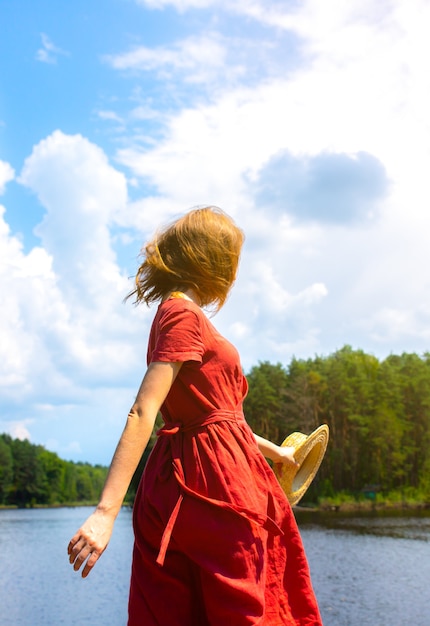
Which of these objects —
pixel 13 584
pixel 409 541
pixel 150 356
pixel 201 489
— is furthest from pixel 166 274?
pixel 409 541

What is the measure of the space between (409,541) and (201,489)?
25.5 meters

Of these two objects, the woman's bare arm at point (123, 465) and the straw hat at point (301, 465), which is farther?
the straw hat at point (301, 465)

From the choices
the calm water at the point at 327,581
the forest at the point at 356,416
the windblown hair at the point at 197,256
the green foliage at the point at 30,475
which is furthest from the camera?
the green foliage at the point at 30,475

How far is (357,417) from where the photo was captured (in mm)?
49781

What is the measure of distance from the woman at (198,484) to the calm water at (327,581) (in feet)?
40.1

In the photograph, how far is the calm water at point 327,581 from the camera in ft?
48.9

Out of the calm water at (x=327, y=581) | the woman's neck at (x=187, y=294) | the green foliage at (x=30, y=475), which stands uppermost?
the green foliage at (x=30, y=475)

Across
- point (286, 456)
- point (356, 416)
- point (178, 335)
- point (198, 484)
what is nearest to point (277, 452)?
point (286, 456)

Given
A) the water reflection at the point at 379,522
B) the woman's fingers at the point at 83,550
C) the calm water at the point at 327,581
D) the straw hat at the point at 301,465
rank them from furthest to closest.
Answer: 1. the water reflection at the point at 379,522
2. the calm water at the point at 327,581
3. the straw hat at the point at 301,465
4. the woman's fingers at the point at 83,550

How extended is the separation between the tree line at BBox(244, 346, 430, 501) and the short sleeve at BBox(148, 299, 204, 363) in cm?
4776

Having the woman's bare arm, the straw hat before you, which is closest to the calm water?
the straw hat

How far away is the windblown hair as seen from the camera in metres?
2.22

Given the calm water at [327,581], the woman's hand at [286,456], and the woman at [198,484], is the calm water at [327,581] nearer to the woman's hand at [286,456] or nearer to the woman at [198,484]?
the woman's hand at [286,456]

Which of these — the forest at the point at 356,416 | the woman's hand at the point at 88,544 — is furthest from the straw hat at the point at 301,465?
the forest at the point at 356,416
